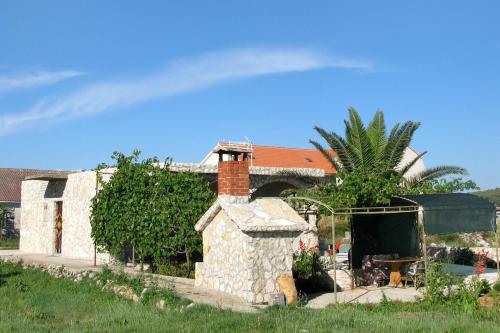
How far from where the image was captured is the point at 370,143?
58.3 ft

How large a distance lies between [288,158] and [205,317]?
30.4 m

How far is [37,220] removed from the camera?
2370cm

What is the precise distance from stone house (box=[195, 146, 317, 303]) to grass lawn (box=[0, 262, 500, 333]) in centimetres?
108

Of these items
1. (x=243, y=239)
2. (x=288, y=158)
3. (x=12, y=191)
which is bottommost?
(x=243, y=239)

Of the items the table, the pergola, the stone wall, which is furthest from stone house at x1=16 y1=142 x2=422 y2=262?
the table

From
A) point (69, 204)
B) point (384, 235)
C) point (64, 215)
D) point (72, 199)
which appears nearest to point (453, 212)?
point (384, 235)

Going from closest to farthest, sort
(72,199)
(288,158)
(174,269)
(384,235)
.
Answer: (174,269) → (384,235) → (72,199) → (288,158)

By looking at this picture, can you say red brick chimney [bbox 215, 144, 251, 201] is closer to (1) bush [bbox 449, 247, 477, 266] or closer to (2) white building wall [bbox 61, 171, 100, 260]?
(2) white building wall [bbox 61, 171, 100, 260]

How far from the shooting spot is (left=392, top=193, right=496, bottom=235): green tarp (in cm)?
1336

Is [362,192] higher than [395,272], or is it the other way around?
[362,192]

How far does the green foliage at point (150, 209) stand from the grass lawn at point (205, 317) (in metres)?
3.44

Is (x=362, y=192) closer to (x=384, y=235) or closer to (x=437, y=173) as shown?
(x=384, y=235)

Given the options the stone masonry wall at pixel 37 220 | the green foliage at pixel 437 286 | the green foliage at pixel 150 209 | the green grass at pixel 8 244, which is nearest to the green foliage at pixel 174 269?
the green foliage at pixel 150 209

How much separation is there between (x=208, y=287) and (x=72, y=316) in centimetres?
322
